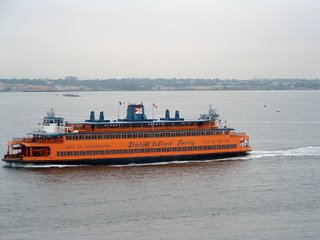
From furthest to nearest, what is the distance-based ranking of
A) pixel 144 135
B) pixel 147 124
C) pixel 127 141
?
pixel 147 124, pixel 144 135, pixel 127 141

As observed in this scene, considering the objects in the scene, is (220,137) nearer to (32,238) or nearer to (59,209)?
(59,209)

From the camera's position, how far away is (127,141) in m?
57.2

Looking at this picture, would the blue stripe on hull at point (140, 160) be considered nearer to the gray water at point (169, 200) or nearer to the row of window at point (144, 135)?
the gray water at point (169, 200)

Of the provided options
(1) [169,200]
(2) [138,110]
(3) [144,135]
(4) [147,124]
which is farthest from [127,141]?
(1) [169,200]

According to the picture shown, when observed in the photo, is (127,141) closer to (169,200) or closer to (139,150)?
(139,150)

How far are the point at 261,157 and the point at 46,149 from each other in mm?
18748

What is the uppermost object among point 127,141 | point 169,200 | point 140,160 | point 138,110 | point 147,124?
point 138,110

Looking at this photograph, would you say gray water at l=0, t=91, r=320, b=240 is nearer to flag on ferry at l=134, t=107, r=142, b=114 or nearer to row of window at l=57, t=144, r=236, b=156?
row of window at l=57, t=144, r=236, b=156

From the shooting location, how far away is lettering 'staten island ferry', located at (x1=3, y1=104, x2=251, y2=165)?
181 ft

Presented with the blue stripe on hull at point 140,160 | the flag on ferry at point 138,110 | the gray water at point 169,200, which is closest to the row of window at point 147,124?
the flag on ferry at point 138,110

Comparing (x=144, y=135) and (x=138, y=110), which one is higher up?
(x=138, y=110)

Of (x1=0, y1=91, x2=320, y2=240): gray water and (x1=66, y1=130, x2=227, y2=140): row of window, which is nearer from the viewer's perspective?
(x1=0, y1=91, x2=320, y2=240): gray water

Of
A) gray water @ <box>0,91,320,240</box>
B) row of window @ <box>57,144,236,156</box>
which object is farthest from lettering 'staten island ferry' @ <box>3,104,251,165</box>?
gray water @ <box>0,91,320,240</box>

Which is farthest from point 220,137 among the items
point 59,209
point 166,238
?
point 166,238
